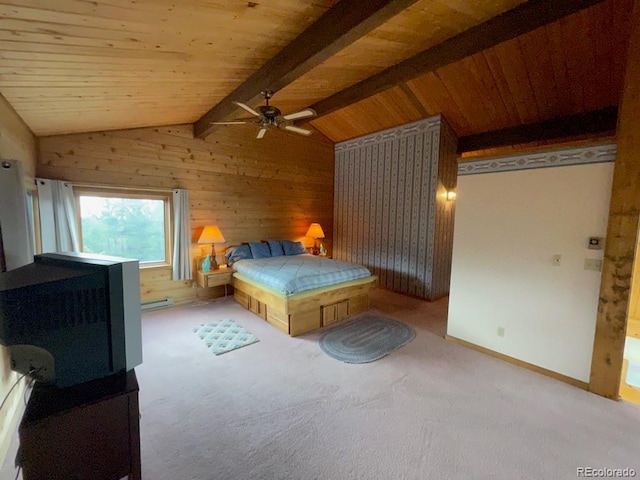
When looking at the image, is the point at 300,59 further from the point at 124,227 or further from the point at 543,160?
the point at 124,227

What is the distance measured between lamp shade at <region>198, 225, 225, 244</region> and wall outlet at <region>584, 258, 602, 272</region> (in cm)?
435

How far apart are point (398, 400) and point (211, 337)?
216 cm

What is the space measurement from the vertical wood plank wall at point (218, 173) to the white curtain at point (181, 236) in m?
0.16

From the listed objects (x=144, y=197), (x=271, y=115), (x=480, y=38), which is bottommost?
(x=144, y=197)

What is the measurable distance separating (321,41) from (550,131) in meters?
4.01

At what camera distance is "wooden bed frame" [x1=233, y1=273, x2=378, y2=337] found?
330 cm

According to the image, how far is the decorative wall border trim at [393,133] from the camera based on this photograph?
4457 mm

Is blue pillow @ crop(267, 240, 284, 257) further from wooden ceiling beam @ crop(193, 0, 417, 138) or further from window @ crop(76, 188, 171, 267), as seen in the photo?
wooden ceiling beam @ crop(193, 0, 417, 138)

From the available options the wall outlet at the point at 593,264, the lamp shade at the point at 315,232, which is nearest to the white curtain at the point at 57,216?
the lamp shade at the point at 315,232

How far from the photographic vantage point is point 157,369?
8.42ft

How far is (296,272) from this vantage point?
140 inches

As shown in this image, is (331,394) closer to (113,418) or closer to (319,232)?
(113,418)

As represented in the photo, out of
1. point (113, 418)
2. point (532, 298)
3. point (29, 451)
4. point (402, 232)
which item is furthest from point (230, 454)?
point (402, 232)

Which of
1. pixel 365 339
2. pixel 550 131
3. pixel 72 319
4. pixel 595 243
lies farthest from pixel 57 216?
pixel 550 131
